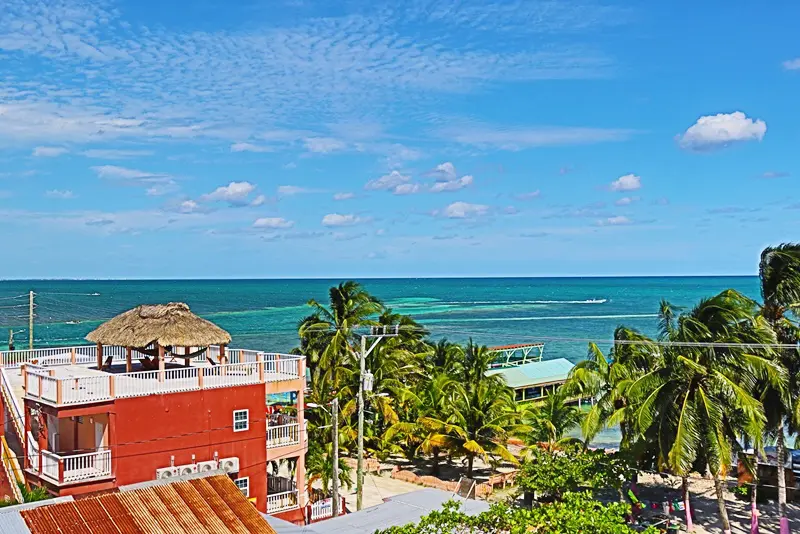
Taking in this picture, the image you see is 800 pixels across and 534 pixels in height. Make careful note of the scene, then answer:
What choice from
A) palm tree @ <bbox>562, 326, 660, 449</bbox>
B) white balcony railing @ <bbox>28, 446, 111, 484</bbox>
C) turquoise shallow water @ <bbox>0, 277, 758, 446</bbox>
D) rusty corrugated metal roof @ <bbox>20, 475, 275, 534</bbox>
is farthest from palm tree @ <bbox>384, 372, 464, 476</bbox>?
turquoise shallow water @ <bbox>0, 277, 758, 446</bbox>

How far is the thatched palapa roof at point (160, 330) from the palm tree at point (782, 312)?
535 inches

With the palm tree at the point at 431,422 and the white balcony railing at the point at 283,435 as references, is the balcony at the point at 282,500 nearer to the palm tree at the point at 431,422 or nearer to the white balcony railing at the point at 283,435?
the white balcony railing at the point at 283,435

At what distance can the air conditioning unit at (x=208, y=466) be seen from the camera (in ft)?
59.4

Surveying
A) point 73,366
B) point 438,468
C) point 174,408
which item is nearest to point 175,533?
point 174,408

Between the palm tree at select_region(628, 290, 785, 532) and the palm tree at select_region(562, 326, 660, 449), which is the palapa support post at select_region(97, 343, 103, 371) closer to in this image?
the palm tree at select_region(562, 326, 660, 449)

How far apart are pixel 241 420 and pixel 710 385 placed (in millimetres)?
11133

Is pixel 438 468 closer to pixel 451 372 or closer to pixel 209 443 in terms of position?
pixel 451 372

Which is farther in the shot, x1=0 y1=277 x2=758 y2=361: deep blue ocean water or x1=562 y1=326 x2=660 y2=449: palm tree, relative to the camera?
x1=0 y1=277 x2=758 y2=361: deep blue ocean water

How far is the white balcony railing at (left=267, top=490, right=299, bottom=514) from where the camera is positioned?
1986 centimetres

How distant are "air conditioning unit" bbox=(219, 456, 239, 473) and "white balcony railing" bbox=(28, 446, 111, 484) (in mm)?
2573

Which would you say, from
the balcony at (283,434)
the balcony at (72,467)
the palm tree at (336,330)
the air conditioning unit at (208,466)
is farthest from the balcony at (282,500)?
the palm tree at (336,330)

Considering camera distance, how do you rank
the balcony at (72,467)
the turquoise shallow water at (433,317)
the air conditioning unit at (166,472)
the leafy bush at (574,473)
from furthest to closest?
1. the turquoise shallow water at (433,317)
2. the leafy bush at (574,473)
3. the air conditioning unit at (166,472)
4. the balcony at (72,467)

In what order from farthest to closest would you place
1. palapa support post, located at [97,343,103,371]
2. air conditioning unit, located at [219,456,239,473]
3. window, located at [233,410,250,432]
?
1. palapa support post, located at [97,343,103,371]
2. window, located at [233,410,250,432]
3. air conditioning unit, located at [219,456,239,473]

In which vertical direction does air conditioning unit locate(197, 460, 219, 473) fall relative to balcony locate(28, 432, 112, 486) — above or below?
below
